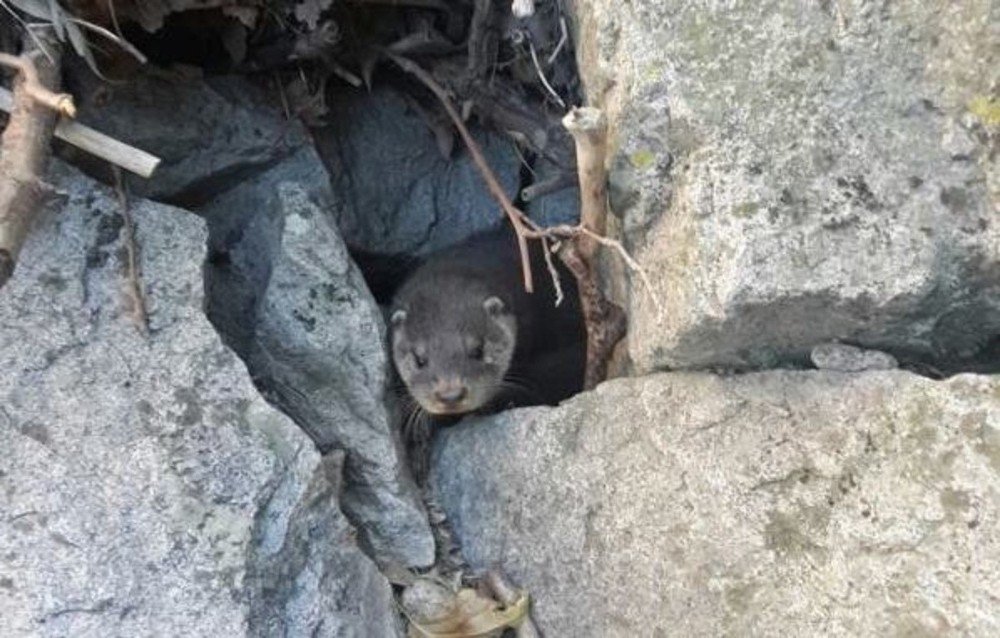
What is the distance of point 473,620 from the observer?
349cm

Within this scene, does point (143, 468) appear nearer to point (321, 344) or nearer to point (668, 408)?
point (321, 344)

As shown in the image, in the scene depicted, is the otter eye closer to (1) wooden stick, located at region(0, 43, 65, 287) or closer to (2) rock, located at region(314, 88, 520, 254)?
(2) rock, located at region(314, 88, 520, 254)

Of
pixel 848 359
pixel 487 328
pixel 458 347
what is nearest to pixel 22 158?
pixel 848 359

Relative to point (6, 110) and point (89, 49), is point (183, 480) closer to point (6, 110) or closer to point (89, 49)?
point (6, 110)

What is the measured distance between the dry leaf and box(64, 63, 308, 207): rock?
1570 mm

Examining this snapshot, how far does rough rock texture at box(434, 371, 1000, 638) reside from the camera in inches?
104

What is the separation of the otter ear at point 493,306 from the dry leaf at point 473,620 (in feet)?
6.32

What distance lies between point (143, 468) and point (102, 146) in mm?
837

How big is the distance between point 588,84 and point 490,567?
1.36 meters

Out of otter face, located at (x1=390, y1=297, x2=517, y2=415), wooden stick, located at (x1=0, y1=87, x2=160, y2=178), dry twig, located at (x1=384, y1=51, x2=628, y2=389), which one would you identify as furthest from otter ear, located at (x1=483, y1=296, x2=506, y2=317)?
wooden stick, located at (x1=0, y1=87, x2=160, y2=178)

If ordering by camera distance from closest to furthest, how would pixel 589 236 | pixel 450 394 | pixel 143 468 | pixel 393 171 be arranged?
pixel 143 468 → pixel 589 236 → pixel 450 394 → pixel 393 171

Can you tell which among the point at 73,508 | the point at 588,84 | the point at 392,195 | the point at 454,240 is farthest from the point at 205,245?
the point at 454,240

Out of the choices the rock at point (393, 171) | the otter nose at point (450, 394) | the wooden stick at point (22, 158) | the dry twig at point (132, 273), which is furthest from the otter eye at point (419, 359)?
the wooden stick at point (22, 158)

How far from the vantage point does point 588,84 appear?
3.45 metres
